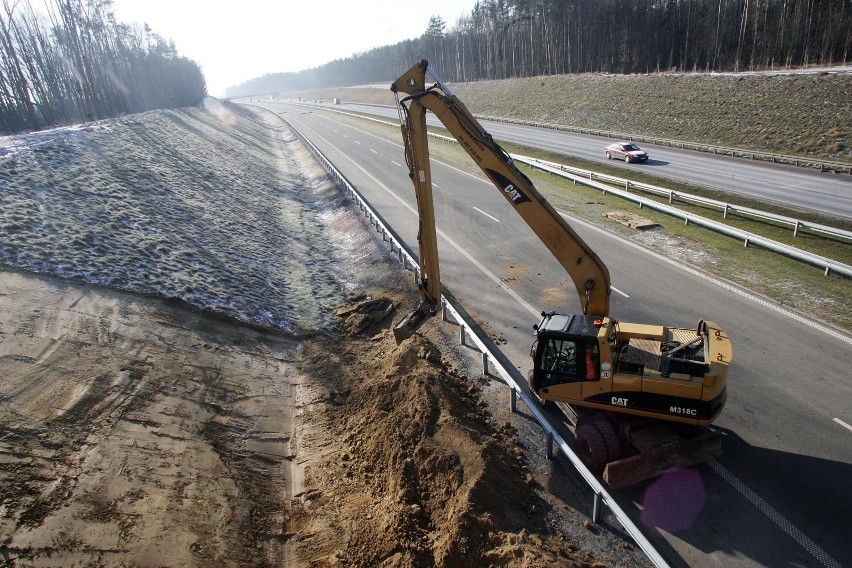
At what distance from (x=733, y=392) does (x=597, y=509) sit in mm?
5217

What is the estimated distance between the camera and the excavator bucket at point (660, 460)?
8.34m

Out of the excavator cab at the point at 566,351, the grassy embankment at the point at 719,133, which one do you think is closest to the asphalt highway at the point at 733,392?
the grassy embankment at the point at 719,133

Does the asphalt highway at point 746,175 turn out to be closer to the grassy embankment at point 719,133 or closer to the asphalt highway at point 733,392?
the grassy embankment at point 719,133

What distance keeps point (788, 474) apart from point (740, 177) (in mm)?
26996

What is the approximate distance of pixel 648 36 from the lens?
65.1 metres

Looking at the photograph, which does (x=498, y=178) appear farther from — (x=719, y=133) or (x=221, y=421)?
(x=719, y=133)

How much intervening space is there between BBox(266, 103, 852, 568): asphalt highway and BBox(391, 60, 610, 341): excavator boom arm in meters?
3.36

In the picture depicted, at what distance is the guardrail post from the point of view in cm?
779

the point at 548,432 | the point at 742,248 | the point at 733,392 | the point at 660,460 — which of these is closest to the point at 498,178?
the point at 548,432

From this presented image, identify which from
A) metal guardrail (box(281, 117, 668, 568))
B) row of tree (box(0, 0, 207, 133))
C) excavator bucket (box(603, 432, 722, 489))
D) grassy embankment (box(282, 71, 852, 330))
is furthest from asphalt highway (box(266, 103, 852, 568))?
row of tree (box(0, 0, 207, 133))

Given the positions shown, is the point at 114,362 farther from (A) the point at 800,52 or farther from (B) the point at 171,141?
(A) the point at 800,52

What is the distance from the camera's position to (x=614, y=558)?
736 centimetres

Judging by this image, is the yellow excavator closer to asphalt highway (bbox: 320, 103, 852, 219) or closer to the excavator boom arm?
the excavator boom arm

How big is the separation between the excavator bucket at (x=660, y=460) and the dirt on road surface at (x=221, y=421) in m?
A: 1.01
